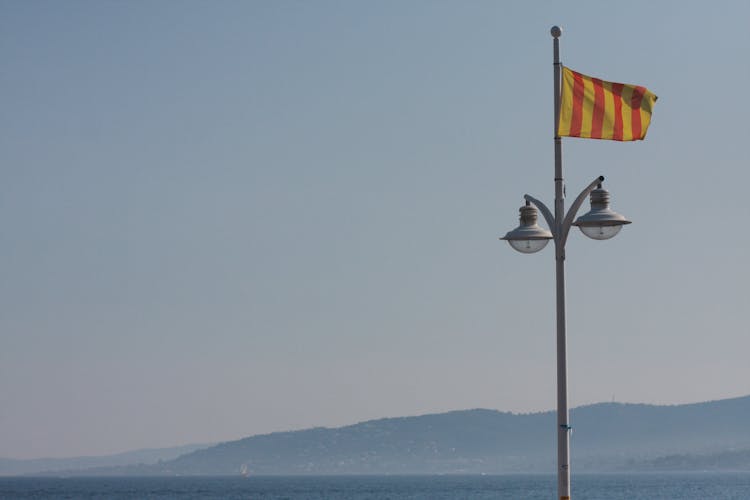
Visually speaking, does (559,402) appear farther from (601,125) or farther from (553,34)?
(553,34)

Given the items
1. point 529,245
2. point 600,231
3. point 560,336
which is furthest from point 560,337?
point 600,231

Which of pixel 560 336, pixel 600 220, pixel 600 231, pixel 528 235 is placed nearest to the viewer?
pixel 600 220

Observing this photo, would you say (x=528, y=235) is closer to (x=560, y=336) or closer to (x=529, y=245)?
(x=529, y=245)

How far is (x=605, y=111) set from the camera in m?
21.8

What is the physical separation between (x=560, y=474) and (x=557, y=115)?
521 centimetres

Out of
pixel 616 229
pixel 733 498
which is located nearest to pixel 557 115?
Answer: pixel 616 229

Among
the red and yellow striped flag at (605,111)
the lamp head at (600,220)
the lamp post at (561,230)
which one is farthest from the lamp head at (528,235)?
the red and yellow striped flag at (605,111)

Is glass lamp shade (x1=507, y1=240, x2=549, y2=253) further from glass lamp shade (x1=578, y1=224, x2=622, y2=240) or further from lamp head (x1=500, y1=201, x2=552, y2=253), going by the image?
glass lamp shade (x1=578, y1=224, x2=622, y2=240)

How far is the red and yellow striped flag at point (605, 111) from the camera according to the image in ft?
71.4

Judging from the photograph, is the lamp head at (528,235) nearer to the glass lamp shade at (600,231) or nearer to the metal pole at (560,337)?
the metal pole at (560,337)

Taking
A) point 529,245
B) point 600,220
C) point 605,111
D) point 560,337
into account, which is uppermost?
point 605,111

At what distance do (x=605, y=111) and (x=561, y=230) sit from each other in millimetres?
1883

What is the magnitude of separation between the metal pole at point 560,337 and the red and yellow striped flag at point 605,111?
0.63 ft

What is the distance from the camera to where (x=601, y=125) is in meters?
21.8
